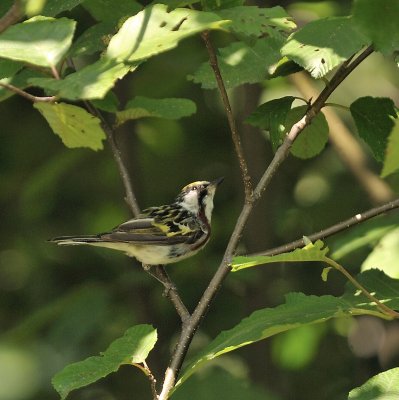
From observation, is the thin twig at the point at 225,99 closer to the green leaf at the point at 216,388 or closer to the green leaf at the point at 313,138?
the green leaf at the point at 313,138

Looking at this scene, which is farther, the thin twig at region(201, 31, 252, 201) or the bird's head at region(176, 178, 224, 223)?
the bird's head at region(176, 178, 224, 223)

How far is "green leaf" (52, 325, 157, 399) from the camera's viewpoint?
2398 mm

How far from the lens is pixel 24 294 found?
5.52 metres

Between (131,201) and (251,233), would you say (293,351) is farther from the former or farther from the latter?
(131,201)

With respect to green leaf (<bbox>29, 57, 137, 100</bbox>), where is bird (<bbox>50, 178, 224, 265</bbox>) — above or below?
below

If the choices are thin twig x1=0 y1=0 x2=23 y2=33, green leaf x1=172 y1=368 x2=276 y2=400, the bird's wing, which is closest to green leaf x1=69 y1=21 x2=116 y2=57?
thin twig x1=0 y1=0 x2=23 y2=33

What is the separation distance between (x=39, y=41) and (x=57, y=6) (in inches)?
21.0

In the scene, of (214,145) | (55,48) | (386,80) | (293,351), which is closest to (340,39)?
(55,48)

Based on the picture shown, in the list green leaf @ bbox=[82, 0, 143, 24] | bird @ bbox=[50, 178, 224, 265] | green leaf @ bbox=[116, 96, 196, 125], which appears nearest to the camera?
green leaf @ bbox=[82, 0, 143, 24]

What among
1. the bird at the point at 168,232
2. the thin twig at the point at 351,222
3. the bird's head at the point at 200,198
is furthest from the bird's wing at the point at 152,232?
the thin twig at the point at 351,222

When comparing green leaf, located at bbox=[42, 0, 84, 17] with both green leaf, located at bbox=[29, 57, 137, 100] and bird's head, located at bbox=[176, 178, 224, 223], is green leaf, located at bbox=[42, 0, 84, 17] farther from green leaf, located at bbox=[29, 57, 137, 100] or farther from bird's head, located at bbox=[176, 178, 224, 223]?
bird's head, located at bbox=[176, 178, 224, 223]

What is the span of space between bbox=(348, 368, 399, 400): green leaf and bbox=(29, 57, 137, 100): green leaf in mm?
992

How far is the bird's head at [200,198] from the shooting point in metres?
5.35

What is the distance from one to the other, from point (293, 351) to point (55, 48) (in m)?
3.29
